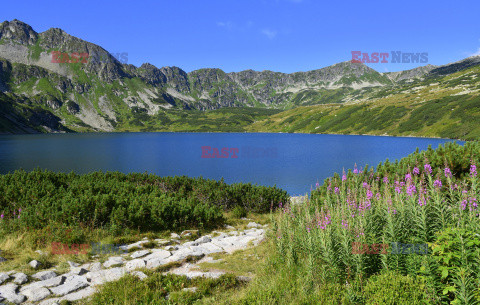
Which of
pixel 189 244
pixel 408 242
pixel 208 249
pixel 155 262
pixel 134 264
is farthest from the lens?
pixel 189 244

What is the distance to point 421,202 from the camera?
6.77 metres

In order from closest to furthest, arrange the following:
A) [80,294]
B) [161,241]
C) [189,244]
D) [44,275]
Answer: [80,294], [44,275], [189,244], [161,241]

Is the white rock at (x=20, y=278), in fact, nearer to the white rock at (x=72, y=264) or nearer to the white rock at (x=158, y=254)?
the white rock at (x=72, y=264)

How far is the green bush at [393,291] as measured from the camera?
4926 millimetres

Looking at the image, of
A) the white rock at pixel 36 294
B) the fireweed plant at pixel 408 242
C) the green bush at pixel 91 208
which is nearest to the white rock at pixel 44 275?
the white rock at pixel 36 294

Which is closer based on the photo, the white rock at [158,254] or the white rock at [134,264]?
the white rock at [134,264]

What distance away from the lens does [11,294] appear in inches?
252

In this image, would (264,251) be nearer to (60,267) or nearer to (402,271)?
(402,271)

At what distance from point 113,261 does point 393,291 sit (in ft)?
27.0

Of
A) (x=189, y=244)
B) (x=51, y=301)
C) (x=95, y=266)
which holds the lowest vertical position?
(x=189, y=244)

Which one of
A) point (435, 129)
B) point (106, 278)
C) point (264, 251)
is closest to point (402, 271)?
point (264, 251)

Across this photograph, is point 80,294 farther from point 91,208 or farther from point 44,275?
point 91,208

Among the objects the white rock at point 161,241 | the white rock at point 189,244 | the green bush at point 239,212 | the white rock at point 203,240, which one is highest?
the white rock at point 161,241

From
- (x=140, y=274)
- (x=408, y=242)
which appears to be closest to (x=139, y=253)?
(x=140, y=274)
